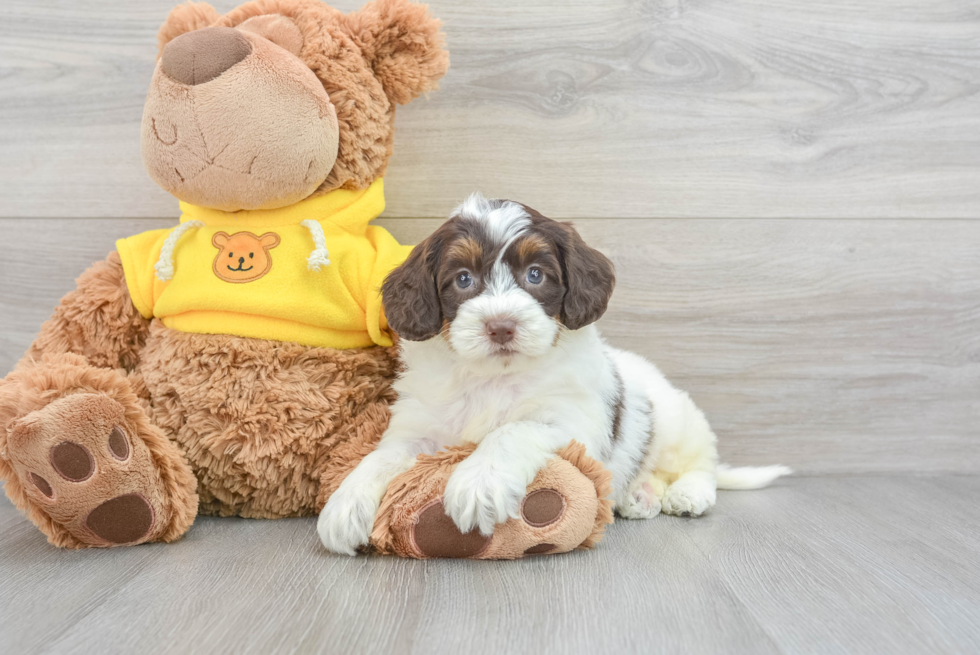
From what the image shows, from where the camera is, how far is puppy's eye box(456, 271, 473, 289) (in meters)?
1.59

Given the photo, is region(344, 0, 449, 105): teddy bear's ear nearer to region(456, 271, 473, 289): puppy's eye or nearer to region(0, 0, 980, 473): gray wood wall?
region(0, 0, 980, 473): gray wood wall

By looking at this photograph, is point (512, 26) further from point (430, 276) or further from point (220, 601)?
point (220, 601)

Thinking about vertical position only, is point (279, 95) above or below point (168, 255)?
above

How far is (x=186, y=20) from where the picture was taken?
1.86 metres

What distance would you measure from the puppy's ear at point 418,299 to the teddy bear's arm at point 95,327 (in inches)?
30.1

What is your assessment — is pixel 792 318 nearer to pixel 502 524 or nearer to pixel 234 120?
pixel 502 524

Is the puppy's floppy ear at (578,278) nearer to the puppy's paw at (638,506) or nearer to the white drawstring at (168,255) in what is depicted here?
the puppy's paw at (638,506)

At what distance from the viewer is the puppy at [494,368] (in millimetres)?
1489

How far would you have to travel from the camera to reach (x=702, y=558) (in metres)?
1.57

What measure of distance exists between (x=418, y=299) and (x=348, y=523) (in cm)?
48

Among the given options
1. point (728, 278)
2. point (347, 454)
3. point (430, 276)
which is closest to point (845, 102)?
point (728, 278)

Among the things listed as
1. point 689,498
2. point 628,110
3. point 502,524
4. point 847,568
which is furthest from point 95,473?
point 628,110

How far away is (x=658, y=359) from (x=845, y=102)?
97 cm

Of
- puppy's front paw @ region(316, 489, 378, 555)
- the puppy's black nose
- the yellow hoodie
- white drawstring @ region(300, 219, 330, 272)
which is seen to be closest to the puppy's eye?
the puppy's black nose
